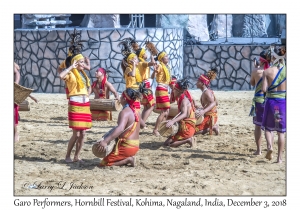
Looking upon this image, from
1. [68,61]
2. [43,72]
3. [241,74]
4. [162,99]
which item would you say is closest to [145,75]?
[162,99]

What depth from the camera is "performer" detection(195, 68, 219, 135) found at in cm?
1054

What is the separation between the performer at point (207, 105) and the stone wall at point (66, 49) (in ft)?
19.0

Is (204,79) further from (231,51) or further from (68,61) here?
(231,51)

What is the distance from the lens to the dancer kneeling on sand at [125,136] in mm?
8250

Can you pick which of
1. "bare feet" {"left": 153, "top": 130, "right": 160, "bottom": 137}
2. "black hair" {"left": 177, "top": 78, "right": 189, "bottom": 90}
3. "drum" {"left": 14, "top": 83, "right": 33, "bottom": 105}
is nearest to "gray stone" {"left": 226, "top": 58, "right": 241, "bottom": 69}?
"bare feet" {"left": 153, "top": 130, "right": 160, "bottom": 137}

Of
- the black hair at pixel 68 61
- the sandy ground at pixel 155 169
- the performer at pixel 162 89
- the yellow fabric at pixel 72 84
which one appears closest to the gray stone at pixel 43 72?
the sandy ground at pixel 155 169

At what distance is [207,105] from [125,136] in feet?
8.61

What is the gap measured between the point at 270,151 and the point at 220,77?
9.33m

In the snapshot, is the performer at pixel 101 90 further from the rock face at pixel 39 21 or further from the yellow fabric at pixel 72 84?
the rock face at pixel 39 21

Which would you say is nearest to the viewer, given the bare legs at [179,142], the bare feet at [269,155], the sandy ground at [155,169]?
the sandy ground at [155,169]

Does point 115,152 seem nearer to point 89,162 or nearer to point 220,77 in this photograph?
point 89,162

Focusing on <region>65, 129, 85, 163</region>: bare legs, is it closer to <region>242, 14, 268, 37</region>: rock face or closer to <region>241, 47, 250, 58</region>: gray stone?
<region>241, 47, 250, 58</region>: gray stone

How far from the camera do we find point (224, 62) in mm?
17844
